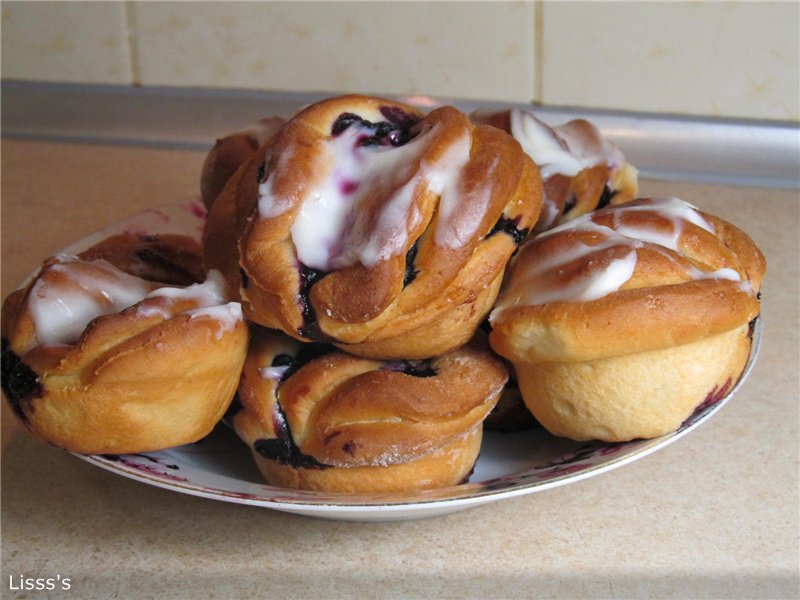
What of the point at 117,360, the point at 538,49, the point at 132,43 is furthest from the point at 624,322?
the point at 132,43

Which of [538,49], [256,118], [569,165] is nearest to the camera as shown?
[569,165]

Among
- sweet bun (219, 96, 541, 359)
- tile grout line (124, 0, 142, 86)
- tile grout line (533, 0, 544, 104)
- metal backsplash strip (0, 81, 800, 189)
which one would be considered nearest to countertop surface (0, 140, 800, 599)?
sweet bun (219, 96, 541, 359)

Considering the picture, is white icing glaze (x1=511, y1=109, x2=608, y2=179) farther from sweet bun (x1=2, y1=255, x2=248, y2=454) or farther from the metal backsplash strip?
the metal backsplash strip

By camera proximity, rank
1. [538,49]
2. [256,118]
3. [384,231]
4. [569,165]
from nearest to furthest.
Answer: [384,231]
[569,165]
[538,49]
[256,118]

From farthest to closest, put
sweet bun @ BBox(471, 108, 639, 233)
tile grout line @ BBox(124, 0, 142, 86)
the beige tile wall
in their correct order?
tile grout line @ BBox(124, 0, 142, 86)
the beige tile wall
sweet bun @ BBox(471, 108, 639, 233)

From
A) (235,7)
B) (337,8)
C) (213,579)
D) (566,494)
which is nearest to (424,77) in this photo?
(337,8)

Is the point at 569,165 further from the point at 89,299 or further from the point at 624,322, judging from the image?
the point at 89,299

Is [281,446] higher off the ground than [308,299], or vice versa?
[308,299]

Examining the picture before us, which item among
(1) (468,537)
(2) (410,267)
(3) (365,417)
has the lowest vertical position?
(1) (468,537)
